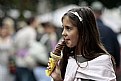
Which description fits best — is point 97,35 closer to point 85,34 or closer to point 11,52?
point 85,34

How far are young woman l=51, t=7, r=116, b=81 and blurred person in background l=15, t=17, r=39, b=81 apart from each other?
7188mm

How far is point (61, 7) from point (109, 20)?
390cm

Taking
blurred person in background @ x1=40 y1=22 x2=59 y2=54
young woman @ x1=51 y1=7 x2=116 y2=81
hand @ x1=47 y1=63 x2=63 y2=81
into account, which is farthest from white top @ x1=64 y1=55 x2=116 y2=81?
blurred person in background @ x1=40 y1=22 x2=59 y2=54

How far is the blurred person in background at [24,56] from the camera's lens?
12.3 m

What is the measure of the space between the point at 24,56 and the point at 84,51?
763cm

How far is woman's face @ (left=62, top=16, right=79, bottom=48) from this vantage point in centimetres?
490

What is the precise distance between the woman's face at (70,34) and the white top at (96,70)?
0.63ft

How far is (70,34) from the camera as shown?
4.90 meters

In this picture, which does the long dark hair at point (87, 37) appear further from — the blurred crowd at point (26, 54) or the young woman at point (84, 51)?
the blurred crowd at point (26, 54)

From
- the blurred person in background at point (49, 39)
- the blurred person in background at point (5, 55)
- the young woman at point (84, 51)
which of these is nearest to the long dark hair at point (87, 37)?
the young woman at point (84, 51)

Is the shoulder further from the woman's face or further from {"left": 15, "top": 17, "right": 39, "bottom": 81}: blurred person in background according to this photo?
{"left": 15, "top": 17, "right": 39, "bottom": 81}: blurred person in background

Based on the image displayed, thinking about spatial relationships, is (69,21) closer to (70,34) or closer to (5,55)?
(70,34)

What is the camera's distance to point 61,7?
2472cm

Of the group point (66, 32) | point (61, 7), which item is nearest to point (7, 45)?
point (66, 32)
